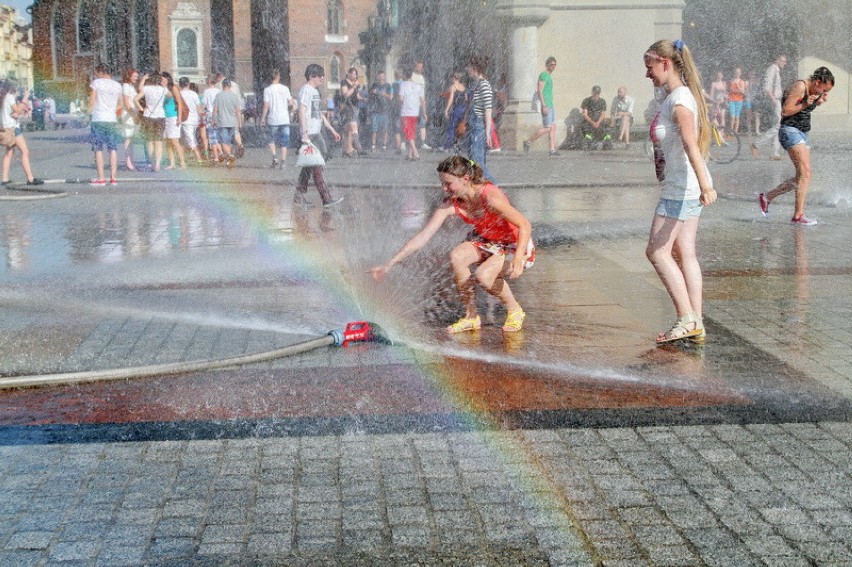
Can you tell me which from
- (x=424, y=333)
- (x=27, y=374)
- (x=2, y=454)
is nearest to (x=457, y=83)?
(x=424, y=333)

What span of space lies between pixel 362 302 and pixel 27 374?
2.74m

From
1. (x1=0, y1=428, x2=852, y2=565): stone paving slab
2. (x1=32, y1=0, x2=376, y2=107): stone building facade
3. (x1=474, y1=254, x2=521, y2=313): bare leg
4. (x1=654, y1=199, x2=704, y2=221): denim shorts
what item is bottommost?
(x1=0, y1=428, x2=852, y2=565): stone paving slab

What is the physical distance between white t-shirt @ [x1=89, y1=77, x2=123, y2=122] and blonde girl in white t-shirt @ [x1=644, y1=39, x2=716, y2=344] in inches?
491

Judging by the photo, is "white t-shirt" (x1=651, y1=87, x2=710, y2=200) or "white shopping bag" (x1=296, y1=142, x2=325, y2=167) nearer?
"white t-shirt" (x1=651, y1=87, x2=710, y2=200)

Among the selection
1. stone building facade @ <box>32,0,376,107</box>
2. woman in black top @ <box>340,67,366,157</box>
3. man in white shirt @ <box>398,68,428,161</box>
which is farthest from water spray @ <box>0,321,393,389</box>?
stone building facade @ <box>32,0,376,107</box>

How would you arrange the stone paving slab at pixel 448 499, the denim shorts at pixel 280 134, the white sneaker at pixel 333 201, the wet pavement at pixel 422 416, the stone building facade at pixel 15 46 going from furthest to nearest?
the stone building facade at pixel 15 46
the denim shorts at pixel 280 134
the white sneaker at pixel 333 201
the wet pavement at pixel 422 416
the stone paving slab at pixel 448 499

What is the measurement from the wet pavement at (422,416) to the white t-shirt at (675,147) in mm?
952

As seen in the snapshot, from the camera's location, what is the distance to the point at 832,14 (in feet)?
93.2

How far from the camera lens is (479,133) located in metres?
14.4

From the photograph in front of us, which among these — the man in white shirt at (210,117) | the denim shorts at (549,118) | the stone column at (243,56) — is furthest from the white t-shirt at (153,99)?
the stone column at (243,56)

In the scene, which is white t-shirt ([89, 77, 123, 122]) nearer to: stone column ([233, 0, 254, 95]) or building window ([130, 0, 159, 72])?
stone column ([233, 0, 254, 95])

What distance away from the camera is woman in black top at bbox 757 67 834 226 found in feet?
35.5

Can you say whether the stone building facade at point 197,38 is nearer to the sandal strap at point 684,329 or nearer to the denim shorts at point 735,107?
the denim shorts at point 735,107

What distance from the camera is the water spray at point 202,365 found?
5.55m
